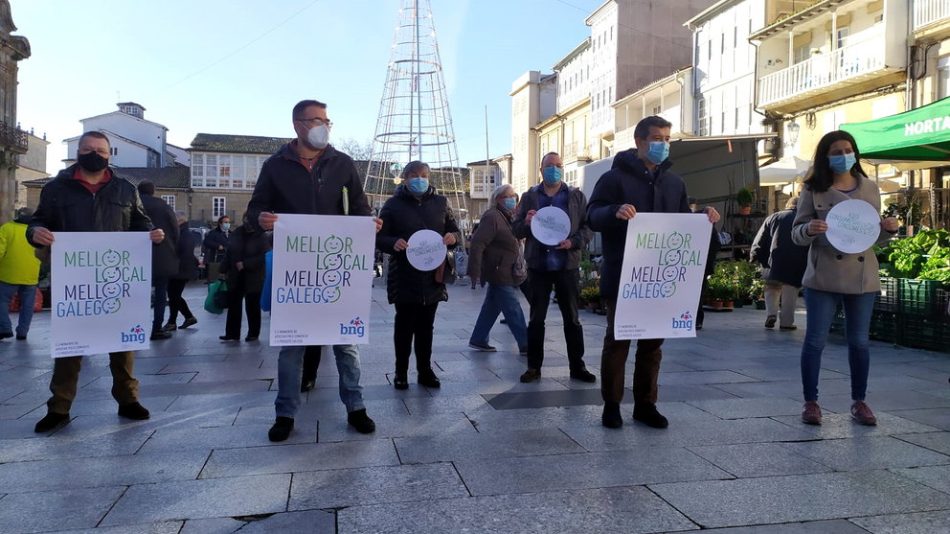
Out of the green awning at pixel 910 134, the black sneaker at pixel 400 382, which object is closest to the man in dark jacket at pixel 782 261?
the green awning at pixel 910 134

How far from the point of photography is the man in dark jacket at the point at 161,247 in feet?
29.6

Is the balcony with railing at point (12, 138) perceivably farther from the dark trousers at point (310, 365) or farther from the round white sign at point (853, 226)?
the round white sign at point (853, 226)

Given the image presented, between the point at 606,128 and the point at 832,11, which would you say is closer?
the point at 832,11

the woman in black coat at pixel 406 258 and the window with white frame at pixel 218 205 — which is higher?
the window with white frame at pixel 218 205

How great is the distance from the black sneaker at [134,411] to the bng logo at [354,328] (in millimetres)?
1664

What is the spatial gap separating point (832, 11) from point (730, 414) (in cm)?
2457

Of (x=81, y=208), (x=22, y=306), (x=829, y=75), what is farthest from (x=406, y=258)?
(x=829, y=75)

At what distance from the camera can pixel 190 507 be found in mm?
3525

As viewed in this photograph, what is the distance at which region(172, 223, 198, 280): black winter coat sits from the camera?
10734 millimetres

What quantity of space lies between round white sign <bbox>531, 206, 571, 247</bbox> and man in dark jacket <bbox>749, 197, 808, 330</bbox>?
4.15 m

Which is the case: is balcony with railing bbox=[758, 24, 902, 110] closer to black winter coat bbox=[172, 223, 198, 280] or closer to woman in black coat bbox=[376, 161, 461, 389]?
black winter coat bbox=[172, 223, 198, 280]

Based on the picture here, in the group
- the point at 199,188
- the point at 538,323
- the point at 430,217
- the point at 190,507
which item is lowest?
the point at 190,507

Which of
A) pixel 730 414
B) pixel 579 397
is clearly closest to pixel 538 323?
pixel 579 397

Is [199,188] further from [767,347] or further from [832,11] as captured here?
[767,347]
